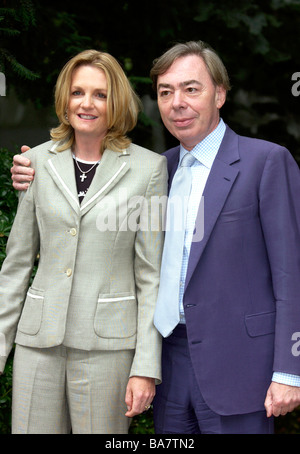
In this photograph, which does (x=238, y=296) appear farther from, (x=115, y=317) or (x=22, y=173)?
(x=22, y=173)

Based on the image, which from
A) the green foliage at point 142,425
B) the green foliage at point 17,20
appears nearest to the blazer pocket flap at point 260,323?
the green foliage at point 142,425

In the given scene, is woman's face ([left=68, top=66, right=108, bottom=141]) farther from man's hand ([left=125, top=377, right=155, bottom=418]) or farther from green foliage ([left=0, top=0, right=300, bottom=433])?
green foliage ([left=0, top=0, right=300, bottom=433])

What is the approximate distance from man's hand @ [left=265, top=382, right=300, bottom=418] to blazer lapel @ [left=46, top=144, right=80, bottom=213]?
124 cm

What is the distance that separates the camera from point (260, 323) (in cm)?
302

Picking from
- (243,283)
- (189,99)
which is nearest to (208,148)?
(189,99)

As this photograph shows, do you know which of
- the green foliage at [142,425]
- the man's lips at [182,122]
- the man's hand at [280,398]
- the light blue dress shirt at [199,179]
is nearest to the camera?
the man's hand at [280,398]

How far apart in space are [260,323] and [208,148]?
903 mm

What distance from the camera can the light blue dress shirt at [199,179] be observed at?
3.05 meters

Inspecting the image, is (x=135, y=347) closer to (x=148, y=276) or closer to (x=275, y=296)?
(x=148, y=276)

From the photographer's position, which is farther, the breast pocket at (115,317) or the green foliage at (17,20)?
the green foliage at (17,20)

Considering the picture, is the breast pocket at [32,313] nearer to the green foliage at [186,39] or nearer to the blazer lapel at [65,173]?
the blazer lapel at [65,173]

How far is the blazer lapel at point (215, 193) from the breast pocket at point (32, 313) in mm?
706

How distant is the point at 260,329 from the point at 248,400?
0.34 metres
